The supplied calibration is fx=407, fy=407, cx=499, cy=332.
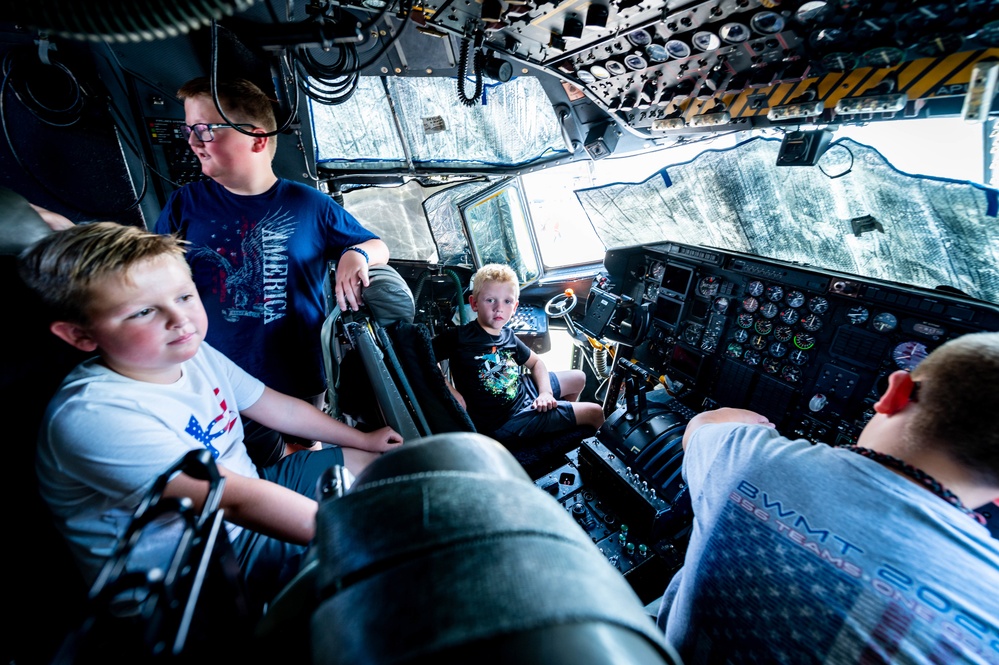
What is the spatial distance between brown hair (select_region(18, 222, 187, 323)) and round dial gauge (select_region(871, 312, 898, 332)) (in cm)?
266

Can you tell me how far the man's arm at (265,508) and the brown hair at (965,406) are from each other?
1.36 metres

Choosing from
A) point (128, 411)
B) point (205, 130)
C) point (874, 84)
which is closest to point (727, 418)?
point (874, 84)

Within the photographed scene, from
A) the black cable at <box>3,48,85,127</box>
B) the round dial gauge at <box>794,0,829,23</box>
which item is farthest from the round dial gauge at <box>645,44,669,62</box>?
the black cable at <box>3,48,85,127</box>

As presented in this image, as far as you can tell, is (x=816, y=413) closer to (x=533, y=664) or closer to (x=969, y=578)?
(x=969, y=578)

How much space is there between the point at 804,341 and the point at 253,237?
2.63m

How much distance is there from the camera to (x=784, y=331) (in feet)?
6.95

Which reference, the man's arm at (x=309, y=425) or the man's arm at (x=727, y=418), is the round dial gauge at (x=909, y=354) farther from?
the man's arm at (x=309, y=425)

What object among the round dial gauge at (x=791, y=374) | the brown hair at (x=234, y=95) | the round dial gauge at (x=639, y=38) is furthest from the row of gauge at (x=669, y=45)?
the brown hair at (x=234, y=95)

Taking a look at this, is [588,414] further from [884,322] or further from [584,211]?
[584,211]

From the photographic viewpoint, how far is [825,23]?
57.8 inches

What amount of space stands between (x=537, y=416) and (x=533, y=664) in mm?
2302

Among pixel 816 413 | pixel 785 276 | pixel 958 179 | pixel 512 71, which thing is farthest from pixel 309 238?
pixel 958 179

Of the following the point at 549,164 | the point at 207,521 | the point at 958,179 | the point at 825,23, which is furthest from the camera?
the point at 549,164

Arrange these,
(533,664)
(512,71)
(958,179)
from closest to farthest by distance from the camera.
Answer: (533,664) < (958,179) < (512,71)
